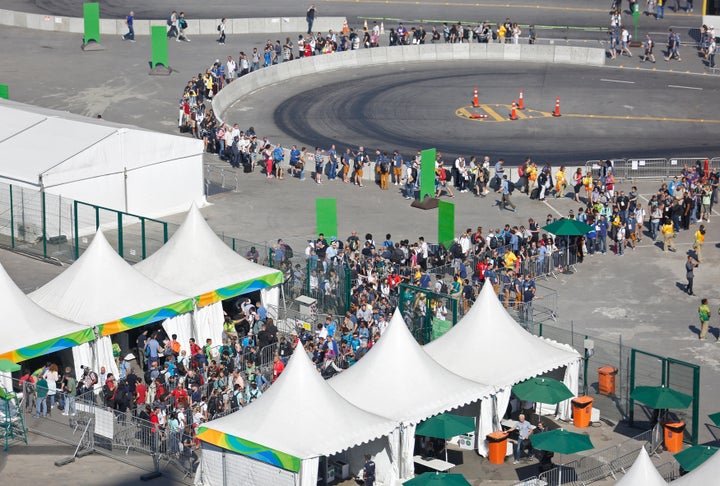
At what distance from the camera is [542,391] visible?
105 feet

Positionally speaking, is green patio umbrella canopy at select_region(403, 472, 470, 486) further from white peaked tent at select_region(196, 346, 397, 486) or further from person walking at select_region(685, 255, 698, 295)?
person walking at select_region(685, 255, 698, 295)

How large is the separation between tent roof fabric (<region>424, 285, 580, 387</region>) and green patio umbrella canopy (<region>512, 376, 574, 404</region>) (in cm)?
22

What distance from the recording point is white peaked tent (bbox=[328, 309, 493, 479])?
30016mm

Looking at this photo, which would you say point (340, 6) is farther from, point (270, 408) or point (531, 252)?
point (270, 408)

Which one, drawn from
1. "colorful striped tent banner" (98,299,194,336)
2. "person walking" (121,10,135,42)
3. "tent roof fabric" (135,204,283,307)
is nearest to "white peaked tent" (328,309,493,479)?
"colorful striped tent banner" (98,299,194,336)

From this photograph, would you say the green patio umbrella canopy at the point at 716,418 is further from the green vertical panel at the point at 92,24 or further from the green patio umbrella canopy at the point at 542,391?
the green vertical panel at the point at 92,24

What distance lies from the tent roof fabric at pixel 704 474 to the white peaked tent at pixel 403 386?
639 centimetres

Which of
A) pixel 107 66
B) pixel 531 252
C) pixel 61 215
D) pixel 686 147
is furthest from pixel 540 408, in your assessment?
pixel 107 66

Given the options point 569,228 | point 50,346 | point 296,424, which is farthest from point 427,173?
point 296,424

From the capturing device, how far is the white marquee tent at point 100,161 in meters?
44.3

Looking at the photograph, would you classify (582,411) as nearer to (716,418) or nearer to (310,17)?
(716,418)

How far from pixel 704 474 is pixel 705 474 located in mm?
34

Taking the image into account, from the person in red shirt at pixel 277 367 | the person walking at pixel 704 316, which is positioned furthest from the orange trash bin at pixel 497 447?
the person walking at pixel 704 316

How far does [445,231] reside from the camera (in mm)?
42781
